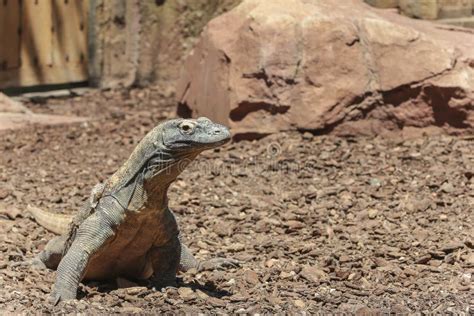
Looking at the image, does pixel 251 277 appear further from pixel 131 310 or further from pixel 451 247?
pixel 451 247

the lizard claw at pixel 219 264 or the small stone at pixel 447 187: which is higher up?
the small stone at pixel 447 187

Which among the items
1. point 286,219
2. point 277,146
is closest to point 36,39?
point 277,146

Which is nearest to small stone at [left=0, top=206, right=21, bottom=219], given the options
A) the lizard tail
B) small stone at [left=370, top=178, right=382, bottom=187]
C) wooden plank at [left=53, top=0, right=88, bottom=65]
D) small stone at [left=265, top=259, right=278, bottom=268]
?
the lizard tail

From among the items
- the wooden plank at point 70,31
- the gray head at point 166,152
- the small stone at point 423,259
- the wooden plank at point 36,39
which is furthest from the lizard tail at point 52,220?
the wooden plank at point 70,31

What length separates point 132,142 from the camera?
8.20m

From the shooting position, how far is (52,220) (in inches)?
225

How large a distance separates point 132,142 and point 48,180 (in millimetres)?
1288

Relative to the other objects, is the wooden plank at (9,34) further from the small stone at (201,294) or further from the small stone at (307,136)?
the small stone at (201,294)

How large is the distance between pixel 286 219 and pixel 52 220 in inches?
57.9

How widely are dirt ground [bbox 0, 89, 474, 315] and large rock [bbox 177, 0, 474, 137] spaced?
183mm

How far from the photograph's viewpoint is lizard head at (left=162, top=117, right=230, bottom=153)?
417cm

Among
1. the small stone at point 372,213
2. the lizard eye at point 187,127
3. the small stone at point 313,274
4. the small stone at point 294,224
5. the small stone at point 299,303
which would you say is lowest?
the small stone at point 294,224

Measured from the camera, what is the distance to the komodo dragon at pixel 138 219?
14.0ft

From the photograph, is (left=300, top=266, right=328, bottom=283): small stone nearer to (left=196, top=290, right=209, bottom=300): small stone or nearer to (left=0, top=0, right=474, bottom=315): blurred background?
(left=0, top=0, right=474, bottom=315): blurred background
